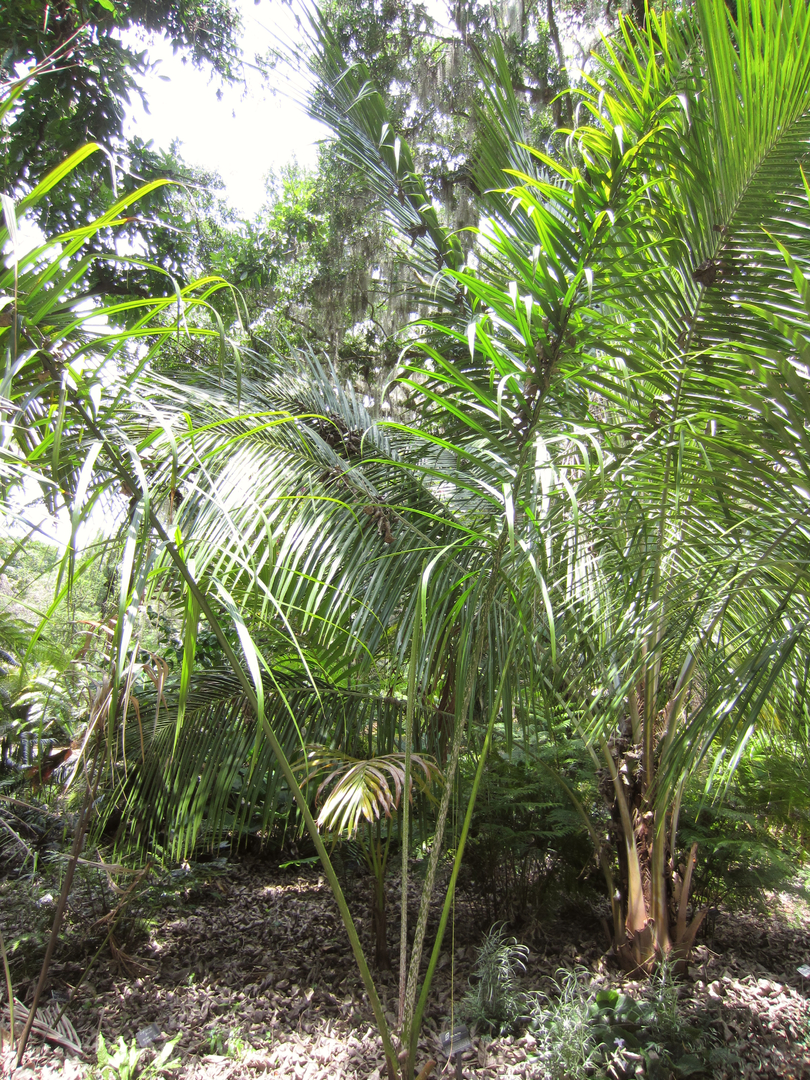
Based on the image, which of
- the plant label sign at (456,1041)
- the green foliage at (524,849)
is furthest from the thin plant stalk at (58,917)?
the green foliage at (524,849)

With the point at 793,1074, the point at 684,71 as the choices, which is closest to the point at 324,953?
the point at 793,1074

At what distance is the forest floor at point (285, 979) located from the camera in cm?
189

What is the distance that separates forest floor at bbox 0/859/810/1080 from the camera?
74.4 inches

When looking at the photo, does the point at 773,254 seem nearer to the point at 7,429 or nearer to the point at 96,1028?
the point at 7,429

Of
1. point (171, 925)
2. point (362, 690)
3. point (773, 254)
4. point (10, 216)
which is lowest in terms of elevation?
point (171, 925)

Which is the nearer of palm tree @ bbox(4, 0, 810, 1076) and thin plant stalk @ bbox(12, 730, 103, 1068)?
palm tree @ bbox(4, 0, 810, 1076)

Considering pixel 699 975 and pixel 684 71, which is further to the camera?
pixel 699 975

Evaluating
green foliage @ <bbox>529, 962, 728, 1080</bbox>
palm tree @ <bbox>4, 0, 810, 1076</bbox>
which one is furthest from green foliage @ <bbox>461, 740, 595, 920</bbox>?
green foliage @ <bbox>529, 962, 728, 1080</bbox>

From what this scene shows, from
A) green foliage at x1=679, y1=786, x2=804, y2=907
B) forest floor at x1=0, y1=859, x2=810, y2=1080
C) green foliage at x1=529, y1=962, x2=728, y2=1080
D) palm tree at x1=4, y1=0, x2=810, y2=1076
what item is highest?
palm tree at x1=4, y1=0, x2=810, y2=1076

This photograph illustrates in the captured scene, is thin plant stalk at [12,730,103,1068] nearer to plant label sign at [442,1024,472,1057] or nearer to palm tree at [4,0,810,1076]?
palm tree at [4,0,810,1076]

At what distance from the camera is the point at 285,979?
2.45 metres

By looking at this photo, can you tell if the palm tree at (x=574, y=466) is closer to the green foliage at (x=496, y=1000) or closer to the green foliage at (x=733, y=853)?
the green foliage at (x=733, y=853)

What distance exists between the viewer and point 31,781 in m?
3.23

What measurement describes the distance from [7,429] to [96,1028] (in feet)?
7.11
